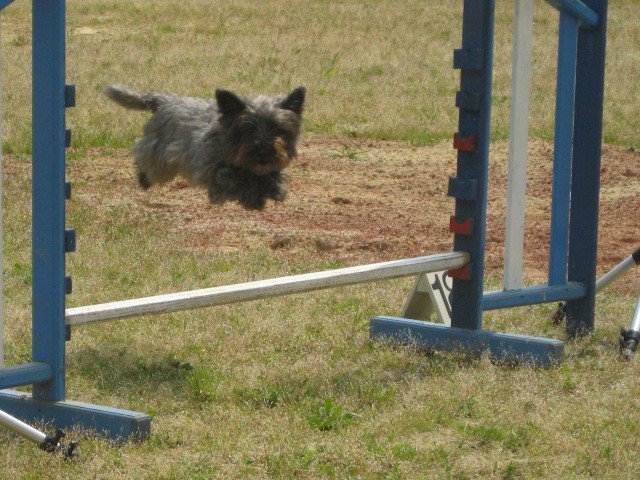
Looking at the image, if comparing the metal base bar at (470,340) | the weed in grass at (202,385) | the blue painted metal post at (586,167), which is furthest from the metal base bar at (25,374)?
the blue painted metal post at (586,167)

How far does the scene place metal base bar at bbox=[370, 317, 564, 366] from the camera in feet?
17.3

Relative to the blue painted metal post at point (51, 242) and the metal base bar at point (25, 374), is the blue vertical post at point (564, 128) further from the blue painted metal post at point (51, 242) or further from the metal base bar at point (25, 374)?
the metal base bar at point (25, 374)

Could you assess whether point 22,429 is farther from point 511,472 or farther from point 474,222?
point 474,222

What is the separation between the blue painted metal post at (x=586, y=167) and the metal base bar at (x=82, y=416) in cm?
267

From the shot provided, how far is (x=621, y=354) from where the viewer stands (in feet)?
17.8

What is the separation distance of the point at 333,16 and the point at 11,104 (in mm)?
10045

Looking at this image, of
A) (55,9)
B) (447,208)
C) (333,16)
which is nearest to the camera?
(55,9)

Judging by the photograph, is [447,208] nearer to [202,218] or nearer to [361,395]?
[202,218]

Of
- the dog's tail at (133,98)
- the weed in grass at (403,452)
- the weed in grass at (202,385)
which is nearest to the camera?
the weed in grass at (403,452)

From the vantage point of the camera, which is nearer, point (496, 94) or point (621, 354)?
point (621, 354)

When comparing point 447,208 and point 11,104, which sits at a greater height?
point 11,104

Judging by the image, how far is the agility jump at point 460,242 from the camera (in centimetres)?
413

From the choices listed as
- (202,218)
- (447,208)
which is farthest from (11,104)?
(447,208)

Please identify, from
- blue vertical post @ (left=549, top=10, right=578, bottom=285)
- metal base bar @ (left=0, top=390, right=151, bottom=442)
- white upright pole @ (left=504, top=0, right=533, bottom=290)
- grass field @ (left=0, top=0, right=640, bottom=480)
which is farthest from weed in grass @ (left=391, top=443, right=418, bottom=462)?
blue vertical post @ (left=549, top=10, right=578, bottom=285)
